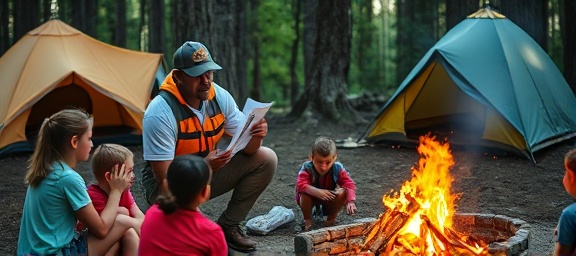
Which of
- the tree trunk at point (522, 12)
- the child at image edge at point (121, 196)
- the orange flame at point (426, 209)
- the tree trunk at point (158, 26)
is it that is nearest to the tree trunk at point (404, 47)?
the tree trunk at point (158, 26)

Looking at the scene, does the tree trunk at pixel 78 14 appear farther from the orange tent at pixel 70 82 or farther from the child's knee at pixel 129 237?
the child's knee at pixel 129 237

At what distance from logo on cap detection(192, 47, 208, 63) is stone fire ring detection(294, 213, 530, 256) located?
1.31 m

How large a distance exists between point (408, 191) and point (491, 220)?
662 mm

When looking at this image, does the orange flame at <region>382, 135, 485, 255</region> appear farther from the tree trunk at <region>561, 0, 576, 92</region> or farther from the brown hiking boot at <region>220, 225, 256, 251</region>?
Result: the tree trunk at <region>561, 0, 576, 92</region>

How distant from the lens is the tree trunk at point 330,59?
12.4 m

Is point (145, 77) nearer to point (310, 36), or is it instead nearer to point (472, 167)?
point (472, 167)

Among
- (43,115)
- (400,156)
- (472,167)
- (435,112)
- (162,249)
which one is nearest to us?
(162,249)

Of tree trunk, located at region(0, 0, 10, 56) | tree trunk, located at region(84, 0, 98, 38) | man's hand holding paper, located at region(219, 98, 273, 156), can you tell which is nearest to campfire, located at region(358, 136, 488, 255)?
man's hand holding paper, located at region(219, 98, 273, 156)

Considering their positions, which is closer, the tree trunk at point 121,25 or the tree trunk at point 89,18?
the tree trunk at point 89,18

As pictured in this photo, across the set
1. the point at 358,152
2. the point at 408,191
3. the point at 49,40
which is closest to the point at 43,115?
the point at 49,40

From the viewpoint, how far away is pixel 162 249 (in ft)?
12.6

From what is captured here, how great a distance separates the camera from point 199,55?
5.14 metres

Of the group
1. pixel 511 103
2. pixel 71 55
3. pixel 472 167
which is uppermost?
pixel 71 55

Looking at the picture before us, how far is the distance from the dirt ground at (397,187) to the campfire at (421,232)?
34 centimetres
